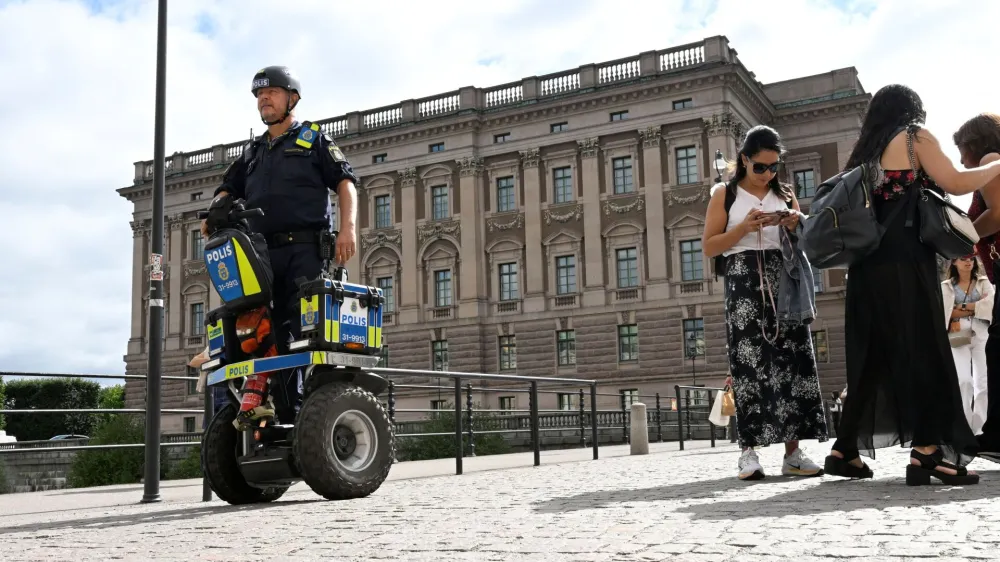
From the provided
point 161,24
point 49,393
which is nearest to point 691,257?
point 161,24

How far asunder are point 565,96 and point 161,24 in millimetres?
35753

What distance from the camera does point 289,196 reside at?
223 inches

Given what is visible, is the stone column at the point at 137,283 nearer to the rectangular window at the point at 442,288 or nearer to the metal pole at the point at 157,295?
the rectangular window at the point at 442,288

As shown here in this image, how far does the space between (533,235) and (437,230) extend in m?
4.80

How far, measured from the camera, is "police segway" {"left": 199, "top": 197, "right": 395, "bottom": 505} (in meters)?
5.23

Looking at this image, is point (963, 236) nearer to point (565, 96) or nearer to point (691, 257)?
point (691, 257)

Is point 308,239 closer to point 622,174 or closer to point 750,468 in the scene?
point 750,468

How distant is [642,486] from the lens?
5.78m

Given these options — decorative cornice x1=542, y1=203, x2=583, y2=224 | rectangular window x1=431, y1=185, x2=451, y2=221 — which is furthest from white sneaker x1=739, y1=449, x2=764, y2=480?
rectangular window x1=431, y1=185, x2=451, y2=221

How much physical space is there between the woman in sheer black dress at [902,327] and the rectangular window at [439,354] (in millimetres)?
39435

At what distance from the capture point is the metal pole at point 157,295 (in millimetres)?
6953

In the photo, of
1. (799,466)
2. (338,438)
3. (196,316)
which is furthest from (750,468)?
(196,316)

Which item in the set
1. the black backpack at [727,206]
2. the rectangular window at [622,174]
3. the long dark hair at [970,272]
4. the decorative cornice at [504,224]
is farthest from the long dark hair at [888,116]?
the decorative cornice at [504,224]

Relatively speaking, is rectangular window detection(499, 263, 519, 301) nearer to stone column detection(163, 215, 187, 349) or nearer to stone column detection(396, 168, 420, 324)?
stone column detection(396, 168, 420, 324)
